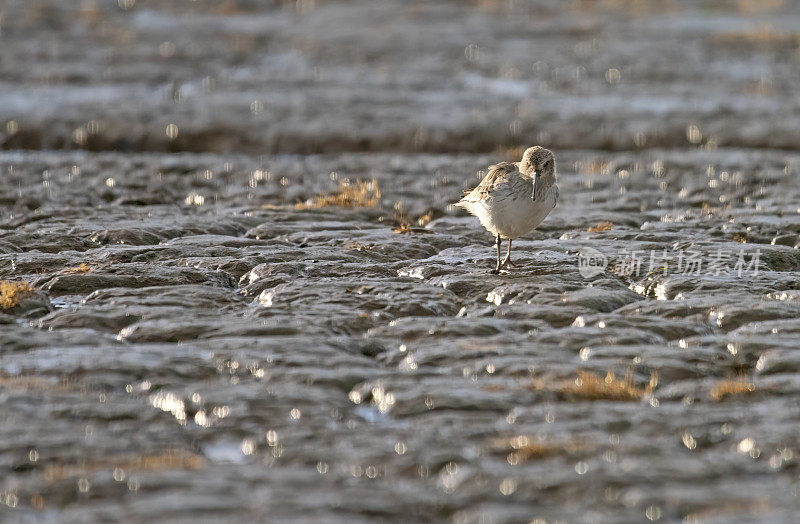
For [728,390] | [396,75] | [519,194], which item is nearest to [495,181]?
[519,194]

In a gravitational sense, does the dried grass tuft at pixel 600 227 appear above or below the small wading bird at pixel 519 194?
below

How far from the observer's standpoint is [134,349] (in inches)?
318

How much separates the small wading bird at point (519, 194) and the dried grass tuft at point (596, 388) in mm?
3032

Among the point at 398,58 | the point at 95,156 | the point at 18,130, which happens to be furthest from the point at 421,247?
the point at 398,58

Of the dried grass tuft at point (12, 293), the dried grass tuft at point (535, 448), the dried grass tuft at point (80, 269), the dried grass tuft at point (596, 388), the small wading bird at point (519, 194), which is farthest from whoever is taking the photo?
the small wading bird at point (519, 194)

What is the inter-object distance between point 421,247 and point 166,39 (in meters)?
17.6

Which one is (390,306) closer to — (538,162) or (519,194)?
(519,194)

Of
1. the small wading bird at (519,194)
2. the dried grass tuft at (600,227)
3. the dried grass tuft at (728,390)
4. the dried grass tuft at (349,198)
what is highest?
the small wading bird at (519,194)

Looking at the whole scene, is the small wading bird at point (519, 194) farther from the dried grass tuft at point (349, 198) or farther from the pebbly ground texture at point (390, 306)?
the dried grass tuft at point (349, 198)

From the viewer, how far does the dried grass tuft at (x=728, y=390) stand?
7215 millimetres

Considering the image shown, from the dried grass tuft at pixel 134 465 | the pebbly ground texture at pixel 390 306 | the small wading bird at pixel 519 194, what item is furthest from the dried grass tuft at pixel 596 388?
the small wading bird at pixel 519 194

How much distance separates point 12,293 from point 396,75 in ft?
49.0

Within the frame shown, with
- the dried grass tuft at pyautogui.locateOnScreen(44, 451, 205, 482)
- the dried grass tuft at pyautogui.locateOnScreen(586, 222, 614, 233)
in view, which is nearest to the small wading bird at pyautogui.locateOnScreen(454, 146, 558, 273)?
the dried grass tuft at pyautogui.locateOnScreen(586, 222, 614, 233)

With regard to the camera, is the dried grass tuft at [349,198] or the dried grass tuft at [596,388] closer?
the dried grass tuft at [596,388]
